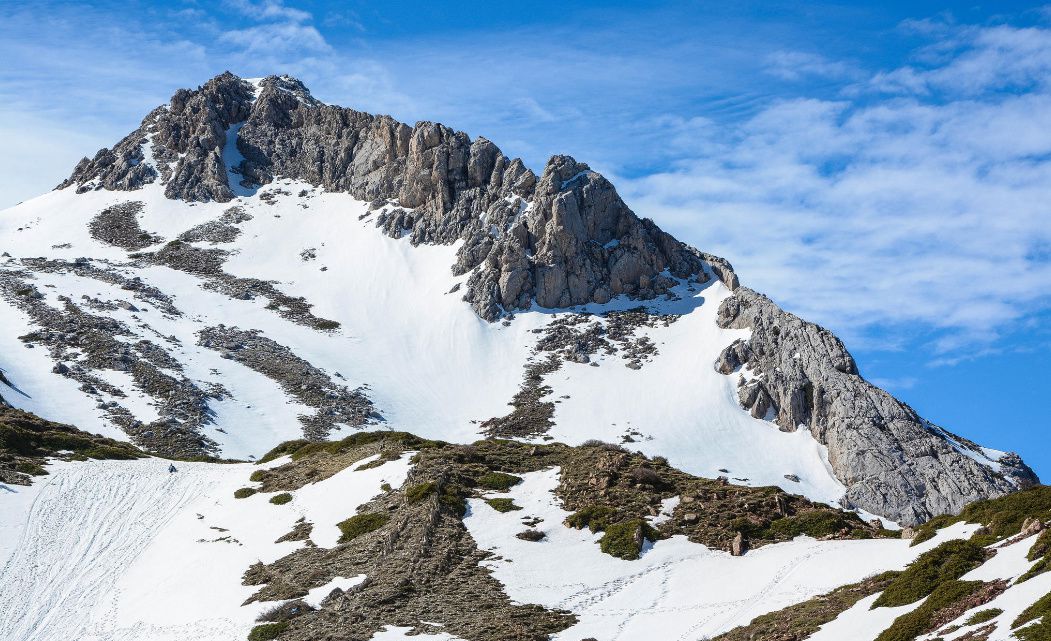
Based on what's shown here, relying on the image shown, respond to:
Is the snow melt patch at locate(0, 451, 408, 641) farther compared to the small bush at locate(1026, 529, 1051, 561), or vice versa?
the snow melt patch at locate(0, 451, 408, 641)

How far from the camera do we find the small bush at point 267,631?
36372 millimetres

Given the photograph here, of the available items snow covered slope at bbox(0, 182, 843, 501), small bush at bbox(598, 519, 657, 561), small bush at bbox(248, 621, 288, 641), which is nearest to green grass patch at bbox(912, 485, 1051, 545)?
small bush at bbox(598, 519, 657, 561)

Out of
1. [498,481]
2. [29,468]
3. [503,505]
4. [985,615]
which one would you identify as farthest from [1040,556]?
[29,468]

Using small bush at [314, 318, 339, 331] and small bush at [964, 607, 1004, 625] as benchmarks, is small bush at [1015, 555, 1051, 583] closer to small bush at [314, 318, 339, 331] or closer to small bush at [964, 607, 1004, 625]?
small bush at [964, 607, 1004, 625]

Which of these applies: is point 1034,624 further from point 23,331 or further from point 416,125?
point 416,125

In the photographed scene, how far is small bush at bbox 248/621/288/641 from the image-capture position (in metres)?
36.4

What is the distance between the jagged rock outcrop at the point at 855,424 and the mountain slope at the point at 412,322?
318 mm

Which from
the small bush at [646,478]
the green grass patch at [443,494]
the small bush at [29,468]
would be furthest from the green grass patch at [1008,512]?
the small bush at [29,468]

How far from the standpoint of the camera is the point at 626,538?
132 feet

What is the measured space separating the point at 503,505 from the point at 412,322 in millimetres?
99821

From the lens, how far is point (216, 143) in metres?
194

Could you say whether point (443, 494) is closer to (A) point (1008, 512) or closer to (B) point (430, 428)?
(A) point (1008, 512)

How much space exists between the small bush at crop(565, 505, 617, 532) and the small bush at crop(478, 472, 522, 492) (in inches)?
249

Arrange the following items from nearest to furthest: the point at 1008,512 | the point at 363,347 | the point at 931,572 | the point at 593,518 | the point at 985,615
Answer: the point at 985,615 < the point at 931,572 < the point at 1008,512 < the point at 593,518 < the point at 363,347
